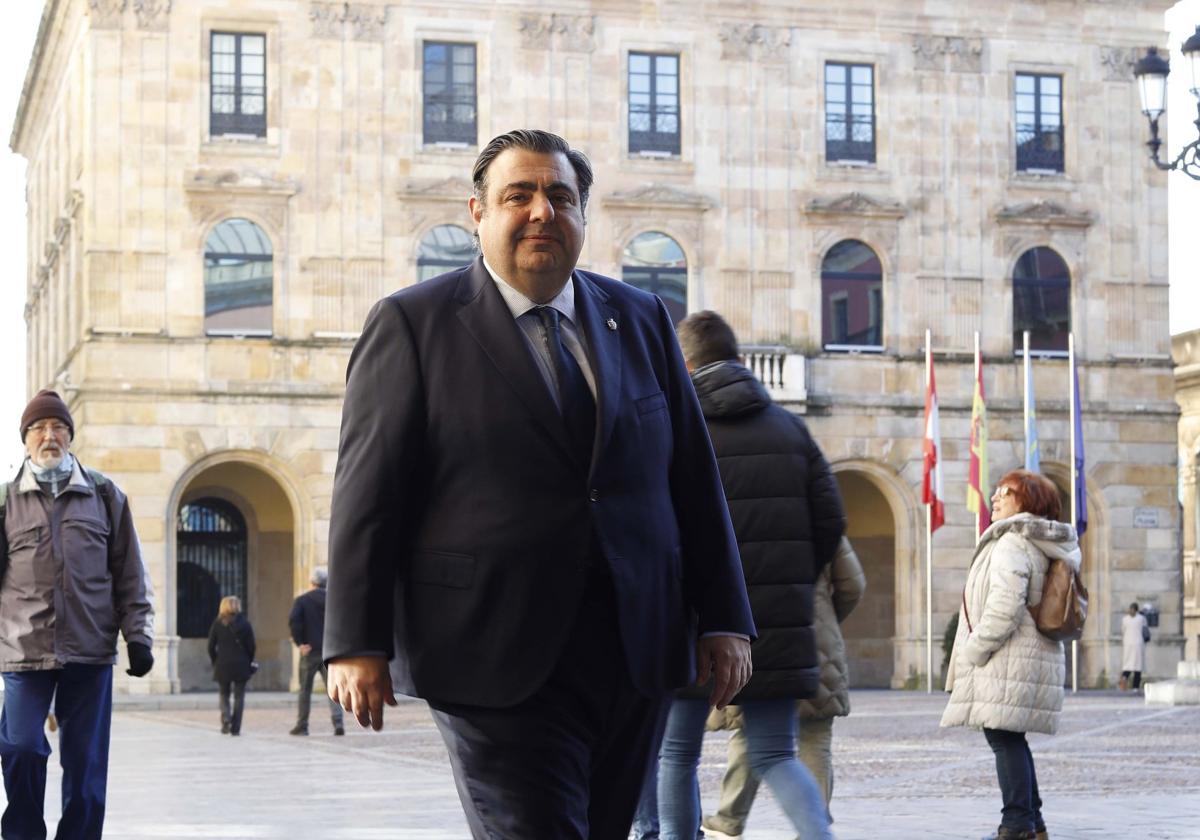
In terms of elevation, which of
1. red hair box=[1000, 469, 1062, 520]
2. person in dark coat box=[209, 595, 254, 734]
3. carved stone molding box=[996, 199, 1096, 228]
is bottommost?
person in dark coat box=[209, 595, 254, 734]

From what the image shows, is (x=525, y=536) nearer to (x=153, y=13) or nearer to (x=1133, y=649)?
(x=153, y=13)

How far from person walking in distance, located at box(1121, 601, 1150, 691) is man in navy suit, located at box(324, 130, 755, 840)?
110 feet

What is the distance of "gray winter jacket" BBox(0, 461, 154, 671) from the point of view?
29.6 feet

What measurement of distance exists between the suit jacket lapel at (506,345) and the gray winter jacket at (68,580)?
424cm

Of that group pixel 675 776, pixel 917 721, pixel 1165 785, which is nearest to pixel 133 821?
pixel 675 776

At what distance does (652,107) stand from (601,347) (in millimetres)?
33990

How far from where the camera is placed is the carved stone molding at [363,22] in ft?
122

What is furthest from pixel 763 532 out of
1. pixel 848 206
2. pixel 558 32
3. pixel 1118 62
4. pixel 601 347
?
pixel 1118 62

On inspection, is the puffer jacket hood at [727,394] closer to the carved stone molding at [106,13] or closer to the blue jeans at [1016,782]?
the blue jeans at [1016,782]

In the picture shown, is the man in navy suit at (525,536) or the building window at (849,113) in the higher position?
the building window at (849,113)

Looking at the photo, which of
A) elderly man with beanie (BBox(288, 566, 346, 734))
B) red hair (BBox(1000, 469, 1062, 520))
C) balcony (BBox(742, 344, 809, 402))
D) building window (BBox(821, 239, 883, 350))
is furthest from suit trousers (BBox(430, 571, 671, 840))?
building window (BBox(821, 239, 883, 350))

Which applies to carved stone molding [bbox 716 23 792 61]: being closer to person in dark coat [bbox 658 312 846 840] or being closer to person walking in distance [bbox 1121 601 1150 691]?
person walking in distance [bbox 1121 601 1150 691]

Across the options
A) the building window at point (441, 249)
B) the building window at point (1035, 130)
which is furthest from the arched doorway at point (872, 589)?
the building window at point (441, 249)

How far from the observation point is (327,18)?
37.2 m
